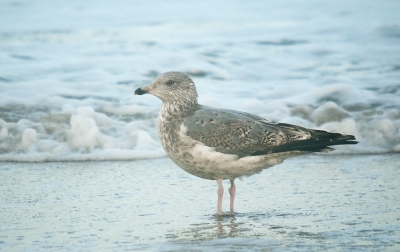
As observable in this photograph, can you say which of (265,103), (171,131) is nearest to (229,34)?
(265,103)

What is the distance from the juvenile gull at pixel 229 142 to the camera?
18.8 ft

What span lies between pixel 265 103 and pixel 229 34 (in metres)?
5.46

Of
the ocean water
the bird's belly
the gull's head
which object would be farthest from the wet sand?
the gull's head

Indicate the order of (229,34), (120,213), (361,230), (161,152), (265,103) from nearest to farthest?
(361,230) < (120,213) < (161,152) < (265,103) < (229,34)

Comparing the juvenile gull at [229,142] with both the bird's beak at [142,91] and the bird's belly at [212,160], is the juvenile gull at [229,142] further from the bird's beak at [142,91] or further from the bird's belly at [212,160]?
the bird's beak at [142,91]

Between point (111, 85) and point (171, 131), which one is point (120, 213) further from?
point (111, 85)

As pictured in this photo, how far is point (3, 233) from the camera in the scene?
506 centimetres

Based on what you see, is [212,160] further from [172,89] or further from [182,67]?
[182,67]

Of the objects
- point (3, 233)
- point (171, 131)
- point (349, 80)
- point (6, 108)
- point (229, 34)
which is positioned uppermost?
point (229, 34)

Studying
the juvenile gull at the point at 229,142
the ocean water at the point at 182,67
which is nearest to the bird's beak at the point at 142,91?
the juvenile gull at the point at 229,142

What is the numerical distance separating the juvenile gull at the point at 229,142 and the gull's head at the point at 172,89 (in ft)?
0.66

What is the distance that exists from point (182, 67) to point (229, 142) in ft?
21.1

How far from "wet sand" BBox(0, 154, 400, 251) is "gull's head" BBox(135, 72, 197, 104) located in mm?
865

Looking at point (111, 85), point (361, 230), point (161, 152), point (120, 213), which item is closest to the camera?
point (361, 230)
